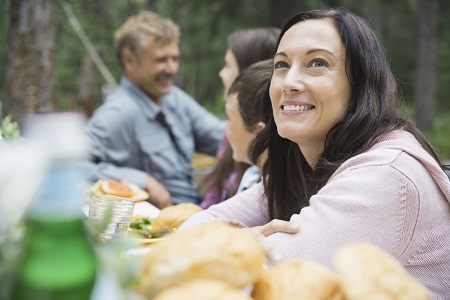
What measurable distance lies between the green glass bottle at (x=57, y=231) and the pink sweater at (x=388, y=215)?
86 cm

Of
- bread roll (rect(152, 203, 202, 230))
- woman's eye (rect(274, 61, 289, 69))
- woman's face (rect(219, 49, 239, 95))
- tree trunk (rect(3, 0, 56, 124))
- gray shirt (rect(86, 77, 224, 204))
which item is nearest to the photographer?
woman's eye (rect(274, 61, 289, 69))

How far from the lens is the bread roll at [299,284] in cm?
91

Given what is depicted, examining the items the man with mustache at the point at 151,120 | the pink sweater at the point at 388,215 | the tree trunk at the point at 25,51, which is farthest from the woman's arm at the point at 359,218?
the tree trunk at the point at 25,51

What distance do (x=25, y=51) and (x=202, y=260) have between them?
5588 mm

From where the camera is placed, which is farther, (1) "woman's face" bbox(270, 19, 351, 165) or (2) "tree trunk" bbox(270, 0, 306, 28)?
(2) "tree trunk" bbox(270, 0, 306, 28)

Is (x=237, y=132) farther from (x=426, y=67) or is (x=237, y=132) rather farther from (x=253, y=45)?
(x=426, y=67)

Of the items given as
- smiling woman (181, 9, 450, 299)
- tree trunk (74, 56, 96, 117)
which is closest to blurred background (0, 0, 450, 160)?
tree trunk (74, 56, 96, 117)

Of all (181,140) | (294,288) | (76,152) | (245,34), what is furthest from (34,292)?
(181,140)

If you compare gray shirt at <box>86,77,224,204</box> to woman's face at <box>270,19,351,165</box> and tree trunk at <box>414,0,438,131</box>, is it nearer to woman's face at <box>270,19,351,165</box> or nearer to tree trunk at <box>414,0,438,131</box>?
woman's face at <box>270,19,351,165</box>

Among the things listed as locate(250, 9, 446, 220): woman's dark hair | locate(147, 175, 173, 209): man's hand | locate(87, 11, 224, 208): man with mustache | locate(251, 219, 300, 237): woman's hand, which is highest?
locate(250, 9, 446, 220): woman's dark hair

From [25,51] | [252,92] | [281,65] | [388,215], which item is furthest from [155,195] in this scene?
[25,51]

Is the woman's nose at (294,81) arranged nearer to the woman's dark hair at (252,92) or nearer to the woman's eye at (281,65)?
the woman's eye at (281,65)

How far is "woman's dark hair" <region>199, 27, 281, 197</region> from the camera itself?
12.3 ft

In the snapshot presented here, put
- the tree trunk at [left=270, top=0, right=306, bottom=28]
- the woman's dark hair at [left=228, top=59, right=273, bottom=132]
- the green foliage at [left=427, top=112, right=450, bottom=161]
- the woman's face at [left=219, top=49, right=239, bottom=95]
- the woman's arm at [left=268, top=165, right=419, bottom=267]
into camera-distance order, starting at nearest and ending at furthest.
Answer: the woman's arm at [left=268, top=165, right=419, bottom=267] → the woman's dark hair at [left=228, top=59, right=273, bottom=132] → the woman's face at [left=219, top=49, right=239, bottom=95] → the tree trunk at [left=270, top=0, right=306, bottom=28] → the green foliage at [left=427, top=112, right=450, bottom=161]
